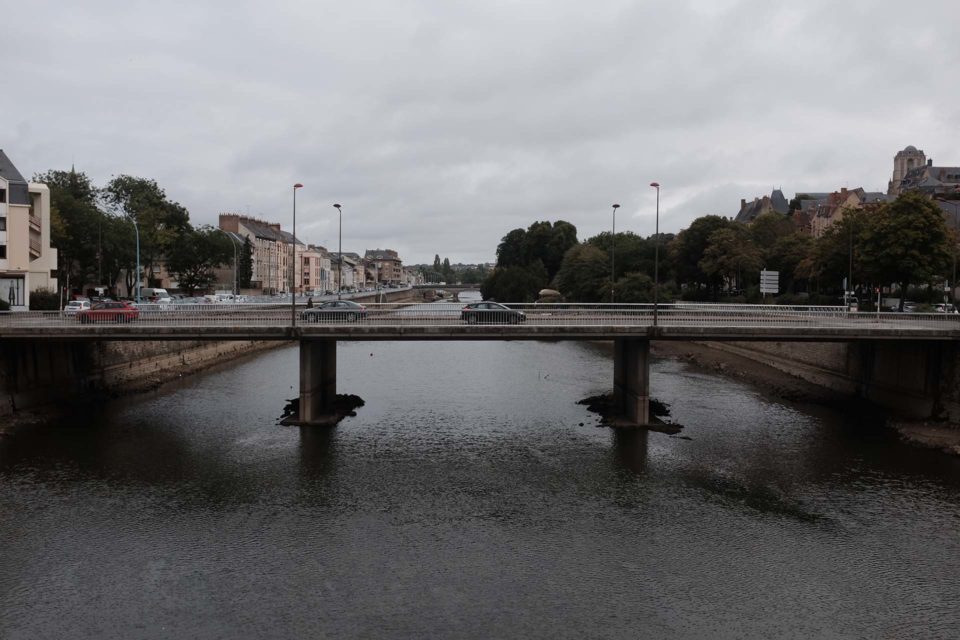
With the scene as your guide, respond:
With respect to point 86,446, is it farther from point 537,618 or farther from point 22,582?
point 537,618

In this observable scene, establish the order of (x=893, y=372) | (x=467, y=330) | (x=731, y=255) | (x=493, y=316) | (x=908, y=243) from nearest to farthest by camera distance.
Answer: (x=467, y=330) → (x=493, y=316) → (x=893, y=372) → (x=908, y=243) → (x=731, y=255)

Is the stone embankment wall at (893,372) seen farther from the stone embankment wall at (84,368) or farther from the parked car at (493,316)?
the stone embankment wall at (84,368)

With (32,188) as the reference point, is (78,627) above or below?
below

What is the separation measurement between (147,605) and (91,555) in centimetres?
426

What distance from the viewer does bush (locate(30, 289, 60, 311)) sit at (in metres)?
67.4

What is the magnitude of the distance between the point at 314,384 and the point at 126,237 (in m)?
64.0

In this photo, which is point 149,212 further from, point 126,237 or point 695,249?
point 695,249

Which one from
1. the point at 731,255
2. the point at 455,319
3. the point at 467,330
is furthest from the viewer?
the point at 731,255

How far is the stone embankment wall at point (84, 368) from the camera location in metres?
40.6

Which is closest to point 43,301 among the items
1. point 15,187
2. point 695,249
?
point 15,187

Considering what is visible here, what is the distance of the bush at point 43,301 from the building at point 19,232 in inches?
25.0

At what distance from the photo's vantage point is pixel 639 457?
34.7 m

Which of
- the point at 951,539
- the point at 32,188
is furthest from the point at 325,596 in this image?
the point at 32,188

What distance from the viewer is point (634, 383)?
4188 cm
